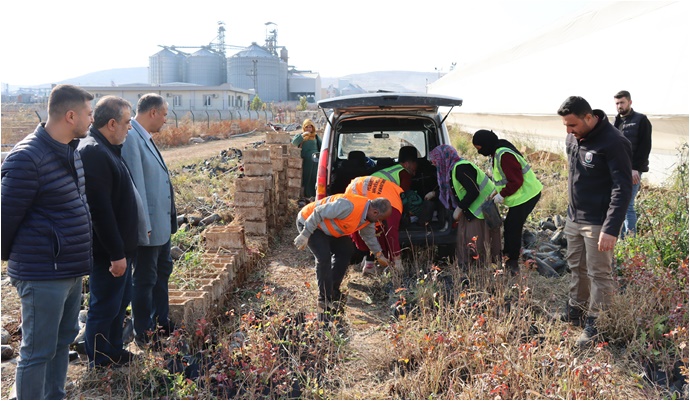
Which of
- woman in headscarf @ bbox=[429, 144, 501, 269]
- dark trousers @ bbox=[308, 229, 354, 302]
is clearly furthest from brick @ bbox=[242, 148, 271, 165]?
dark trousers @ bbox=[308, 229, 354, 302]

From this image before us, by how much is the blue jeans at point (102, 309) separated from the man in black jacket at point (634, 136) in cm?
544

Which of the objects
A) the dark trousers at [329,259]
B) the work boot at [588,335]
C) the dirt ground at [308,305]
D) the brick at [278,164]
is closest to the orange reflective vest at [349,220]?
the dark trousers at [329,259]

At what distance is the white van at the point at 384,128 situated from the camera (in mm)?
5574

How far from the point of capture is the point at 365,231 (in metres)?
5.22

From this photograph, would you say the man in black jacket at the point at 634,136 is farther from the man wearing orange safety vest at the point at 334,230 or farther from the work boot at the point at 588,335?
the man wearing orange safety vest at the point at 334,230

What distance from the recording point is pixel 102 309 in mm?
3980

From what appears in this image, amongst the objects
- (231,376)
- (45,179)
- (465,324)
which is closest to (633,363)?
(465,324)

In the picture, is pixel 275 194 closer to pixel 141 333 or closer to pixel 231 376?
pixel 141 333

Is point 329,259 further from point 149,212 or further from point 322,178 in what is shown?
point 149,212

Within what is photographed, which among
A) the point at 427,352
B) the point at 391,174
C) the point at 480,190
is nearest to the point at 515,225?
the point at 480,190

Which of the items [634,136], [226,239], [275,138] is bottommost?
[226,239]

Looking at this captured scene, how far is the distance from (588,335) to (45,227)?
3.79 m

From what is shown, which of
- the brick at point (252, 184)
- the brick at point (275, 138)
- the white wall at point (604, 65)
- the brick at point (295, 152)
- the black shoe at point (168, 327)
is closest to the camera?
the black shoe at point (168, 327)

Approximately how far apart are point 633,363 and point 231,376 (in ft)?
9.13
